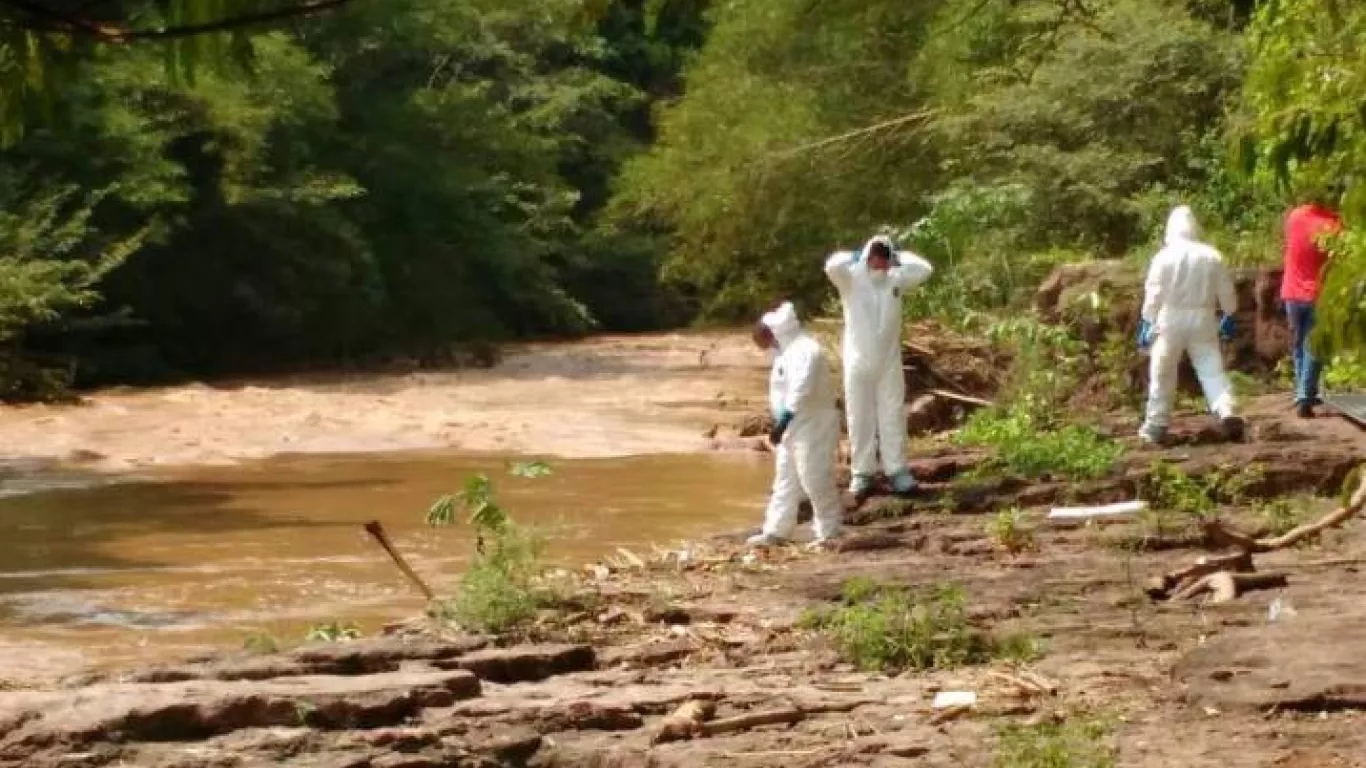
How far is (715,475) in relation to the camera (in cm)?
2192

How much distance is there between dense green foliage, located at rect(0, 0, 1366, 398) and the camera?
24.7m

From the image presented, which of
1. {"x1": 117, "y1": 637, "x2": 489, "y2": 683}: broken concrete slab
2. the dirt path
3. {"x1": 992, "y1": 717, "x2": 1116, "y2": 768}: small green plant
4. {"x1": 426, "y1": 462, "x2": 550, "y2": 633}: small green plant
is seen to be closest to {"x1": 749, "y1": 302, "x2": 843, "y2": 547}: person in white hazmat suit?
{"x1": 426, "y1": 462, "x2": 550, "y2": 633}: small green plant

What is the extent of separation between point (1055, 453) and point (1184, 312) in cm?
123

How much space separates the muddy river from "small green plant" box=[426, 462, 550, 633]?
1.19 metres

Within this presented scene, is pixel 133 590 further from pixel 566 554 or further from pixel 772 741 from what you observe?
pixel 772 741

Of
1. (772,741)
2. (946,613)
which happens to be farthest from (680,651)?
(772,741)

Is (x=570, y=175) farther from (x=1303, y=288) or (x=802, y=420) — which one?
(x=802, y=420)

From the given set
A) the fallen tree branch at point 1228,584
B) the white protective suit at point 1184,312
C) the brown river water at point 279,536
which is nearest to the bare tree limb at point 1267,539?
the fallen tree branch at point 1228,584

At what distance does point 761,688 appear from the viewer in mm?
9508

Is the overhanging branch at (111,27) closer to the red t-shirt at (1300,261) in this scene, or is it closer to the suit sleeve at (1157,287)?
the suit sleeve at (1157,287)

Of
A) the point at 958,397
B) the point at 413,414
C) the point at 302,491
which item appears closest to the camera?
the point at 958,397

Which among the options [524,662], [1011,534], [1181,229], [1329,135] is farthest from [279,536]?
[1329,135]

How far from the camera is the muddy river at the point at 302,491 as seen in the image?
14.5m

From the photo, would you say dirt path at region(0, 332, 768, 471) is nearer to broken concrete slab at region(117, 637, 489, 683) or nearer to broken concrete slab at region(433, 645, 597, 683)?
broken concrete slab at region(117, 637, 489, 683)
